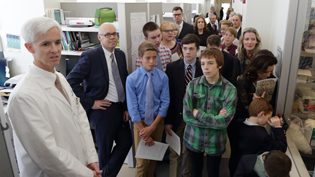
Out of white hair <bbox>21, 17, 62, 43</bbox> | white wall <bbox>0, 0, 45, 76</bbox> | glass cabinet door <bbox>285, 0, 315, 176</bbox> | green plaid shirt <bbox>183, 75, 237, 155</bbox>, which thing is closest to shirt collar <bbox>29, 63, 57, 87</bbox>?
white hair <bbox>21, 17, 62, 43</bbox>

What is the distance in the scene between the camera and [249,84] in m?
2.28

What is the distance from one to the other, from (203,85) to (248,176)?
0.78 meters

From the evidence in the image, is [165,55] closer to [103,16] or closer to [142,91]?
[142,91]

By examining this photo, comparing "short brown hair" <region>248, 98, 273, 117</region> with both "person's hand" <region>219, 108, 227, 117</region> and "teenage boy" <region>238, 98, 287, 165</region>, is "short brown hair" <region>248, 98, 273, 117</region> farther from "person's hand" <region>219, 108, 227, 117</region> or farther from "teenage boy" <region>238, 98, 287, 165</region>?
"person's hand" <region>219, 108, 227, 117</region>

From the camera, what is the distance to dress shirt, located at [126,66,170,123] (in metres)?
2.30

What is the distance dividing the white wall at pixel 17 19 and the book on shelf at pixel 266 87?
303cm

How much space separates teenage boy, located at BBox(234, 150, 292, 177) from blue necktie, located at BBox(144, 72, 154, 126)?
2.96 ft

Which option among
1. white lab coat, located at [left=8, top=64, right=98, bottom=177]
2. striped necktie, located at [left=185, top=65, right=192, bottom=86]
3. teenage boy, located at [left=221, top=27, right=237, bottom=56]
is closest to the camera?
white lab coat, located at [left=8, top=64, right=98, bottom=177]

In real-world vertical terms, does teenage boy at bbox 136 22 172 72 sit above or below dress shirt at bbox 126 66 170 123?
above

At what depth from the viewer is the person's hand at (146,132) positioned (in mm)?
2322

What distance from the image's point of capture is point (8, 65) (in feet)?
12.3

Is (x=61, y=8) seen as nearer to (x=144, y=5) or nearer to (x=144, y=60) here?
(x=144, y=5)

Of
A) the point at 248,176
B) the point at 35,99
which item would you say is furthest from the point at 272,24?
the point at 35,99

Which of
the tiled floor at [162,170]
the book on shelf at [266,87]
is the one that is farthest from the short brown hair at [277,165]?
the tiled floor at [162,170]
